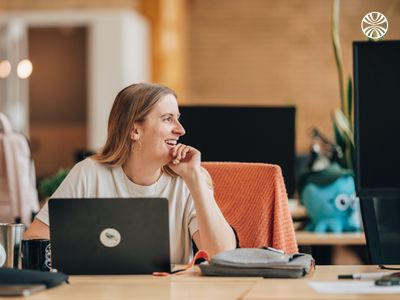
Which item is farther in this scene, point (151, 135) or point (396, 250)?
point (151, 135)

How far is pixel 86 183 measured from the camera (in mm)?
3031

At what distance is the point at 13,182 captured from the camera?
4.43m

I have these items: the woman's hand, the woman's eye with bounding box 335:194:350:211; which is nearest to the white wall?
the woman's eye with bounding box 335:194:350:211

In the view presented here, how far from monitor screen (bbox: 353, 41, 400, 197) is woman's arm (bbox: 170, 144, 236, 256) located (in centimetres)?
63

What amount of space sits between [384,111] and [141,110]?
0.90 metres

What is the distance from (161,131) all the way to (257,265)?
2.52 feet

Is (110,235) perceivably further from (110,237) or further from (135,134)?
(135,134)

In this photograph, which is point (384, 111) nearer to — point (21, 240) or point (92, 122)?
point (21, 240)

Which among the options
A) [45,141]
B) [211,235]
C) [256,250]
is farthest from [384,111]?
[45,141]

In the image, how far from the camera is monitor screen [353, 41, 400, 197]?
237cm

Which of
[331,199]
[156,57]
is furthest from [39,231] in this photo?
[156,57]

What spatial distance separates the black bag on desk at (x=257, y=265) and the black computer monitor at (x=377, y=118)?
23 centimetres

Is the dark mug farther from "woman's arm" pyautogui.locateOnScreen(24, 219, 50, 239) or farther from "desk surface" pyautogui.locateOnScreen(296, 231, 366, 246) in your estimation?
"desk surface" pyautogui.locateOnScreen(296, 231, 366, 246)

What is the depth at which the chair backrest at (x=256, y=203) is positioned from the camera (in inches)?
118
